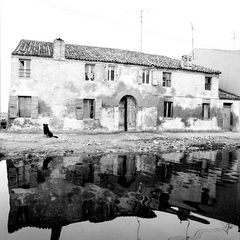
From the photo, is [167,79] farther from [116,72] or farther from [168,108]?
[116,72]

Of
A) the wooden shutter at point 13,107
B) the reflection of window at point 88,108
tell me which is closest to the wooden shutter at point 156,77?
the reflection of window at point 88,108

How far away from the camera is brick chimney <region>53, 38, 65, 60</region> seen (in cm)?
2147

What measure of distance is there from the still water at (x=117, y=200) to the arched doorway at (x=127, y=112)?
13.3 m

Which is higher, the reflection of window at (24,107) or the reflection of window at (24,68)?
the reflection of window at (24,68)

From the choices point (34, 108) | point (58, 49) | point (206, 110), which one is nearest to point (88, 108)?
point (34, 108)

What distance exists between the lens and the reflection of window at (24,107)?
2086 centimetres

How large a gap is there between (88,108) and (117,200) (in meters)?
16.7

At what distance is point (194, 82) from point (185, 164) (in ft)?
54.9

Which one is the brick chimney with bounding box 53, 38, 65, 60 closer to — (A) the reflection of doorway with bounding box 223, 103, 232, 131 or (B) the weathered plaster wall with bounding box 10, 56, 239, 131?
(B) the weathered plaster wall with bounding box 10, 56, 239, 131

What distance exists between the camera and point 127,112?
2406 centimetres

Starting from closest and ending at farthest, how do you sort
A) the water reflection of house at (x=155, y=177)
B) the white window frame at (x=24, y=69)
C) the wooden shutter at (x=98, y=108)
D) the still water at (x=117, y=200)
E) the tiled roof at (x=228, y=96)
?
the still water at (x=117, y=200) → the water reflection of house at (x=155, y=177) → the white window frame at (x=24, y=69) → the wooden shutter at (x=98, y=108) → the tiled roof at (x=228, y=96)

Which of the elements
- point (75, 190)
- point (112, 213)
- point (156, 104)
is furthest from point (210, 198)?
point (156, 104)

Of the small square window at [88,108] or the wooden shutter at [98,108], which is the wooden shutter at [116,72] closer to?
the wooden shutter at [98,108]

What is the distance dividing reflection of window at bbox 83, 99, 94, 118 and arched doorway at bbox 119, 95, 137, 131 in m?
2.62
